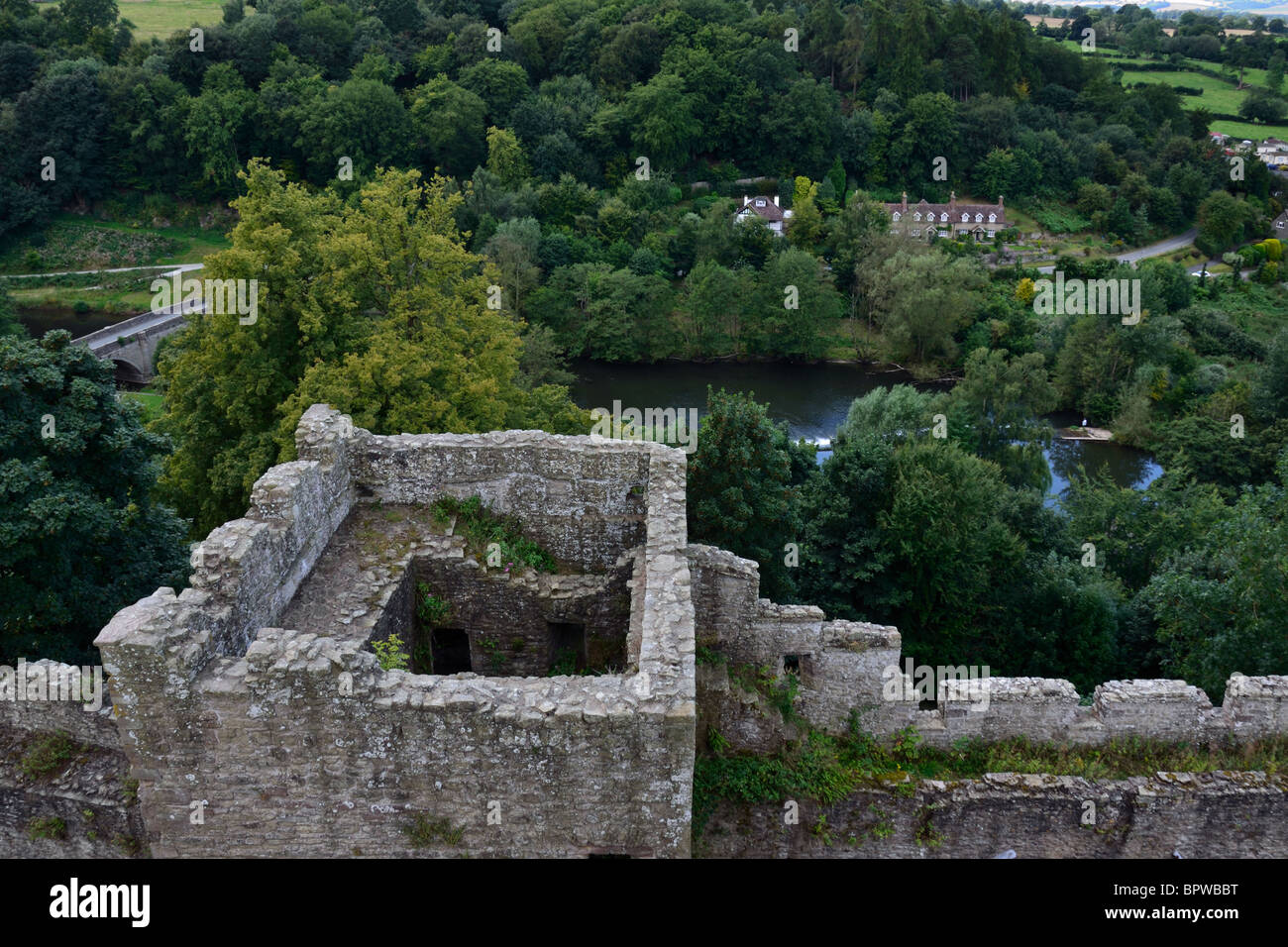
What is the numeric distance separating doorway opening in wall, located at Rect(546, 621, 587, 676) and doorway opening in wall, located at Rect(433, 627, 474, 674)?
134 cm

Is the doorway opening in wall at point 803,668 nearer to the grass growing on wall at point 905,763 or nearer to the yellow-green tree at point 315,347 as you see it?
the grass growing on wall at point 905,763

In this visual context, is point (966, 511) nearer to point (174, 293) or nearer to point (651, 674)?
point (651, 674)

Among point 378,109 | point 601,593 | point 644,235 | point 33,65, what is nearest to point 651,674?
point 601,593

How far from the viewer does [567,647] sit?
1541 cm

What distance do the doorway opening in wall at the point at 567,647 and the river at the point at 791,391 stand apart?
3730 cm

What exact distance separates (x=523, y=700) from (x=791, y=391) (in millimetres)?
53043

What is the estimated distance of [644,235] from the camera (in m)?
71.4

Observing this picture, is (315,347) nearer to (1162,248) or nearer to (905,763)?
(905,763)

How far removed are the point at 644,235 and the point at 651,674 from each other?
64.1 metres

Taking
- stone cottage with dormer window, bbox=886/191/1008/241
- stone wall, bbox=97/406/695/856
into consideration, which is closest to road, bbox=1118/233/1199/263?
stone cottage with dormer window, bbox=886/191/1008/241

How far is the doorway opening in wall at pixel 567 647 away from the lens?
49.2 feet

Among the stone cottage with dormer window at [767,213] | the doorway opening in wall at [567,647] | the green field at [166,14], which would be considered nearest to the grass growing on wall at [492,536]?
the doorway opening in wall at [567,647]

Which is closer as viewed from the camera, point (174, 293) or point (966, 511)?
point (966, 511)

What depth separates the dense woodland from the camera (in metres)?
22.4
